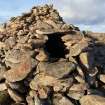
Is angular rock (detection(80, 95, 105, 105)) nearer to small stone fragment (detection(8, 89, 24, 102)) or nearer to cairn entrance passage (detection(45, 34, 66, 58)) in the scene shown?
small stone fragment (detection(8, 89, 24, 102))

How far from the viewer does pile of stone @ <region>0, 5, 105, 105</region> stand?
35.4 m

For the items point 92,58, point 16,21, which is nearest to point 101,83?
point 92,58

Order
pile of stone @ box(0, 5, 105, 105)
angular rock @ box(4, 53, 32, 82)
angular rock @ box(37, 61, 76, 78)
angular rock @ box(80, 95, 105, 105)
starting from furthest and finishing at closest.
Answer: angular rock @ box(4, 53, 32, 82), pile of stone @ box(0, 5, 105, 105), angular rock @ box(37, 61, 76, 78), angular rock @ box(80, 95, 105, 105)

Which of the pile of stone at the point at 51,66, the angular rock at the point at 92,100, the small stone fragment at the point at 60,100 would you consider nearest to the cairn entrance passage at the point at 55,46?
the pile of stone at the point at 51,66

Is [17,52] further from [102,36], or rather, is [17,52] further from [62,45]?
[102,36]

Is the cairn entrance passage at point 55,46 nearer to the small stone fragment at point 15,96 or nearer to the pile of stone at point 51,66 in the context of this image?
the pile of stone at point 51,66

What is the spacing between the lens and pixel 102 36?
45125 mm

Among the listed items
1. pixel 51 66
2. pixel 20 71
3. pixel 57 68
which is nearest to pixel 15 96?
pixel 20 71

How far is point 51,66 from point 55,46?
5.10m

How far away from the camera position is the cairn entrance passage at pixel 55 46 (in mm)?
39844

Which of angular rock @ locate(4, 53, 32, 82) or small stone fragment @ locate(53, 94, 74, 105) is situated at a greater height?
angular rock @ locate(4, 53, 32, 82)

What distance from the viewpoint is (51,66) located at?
118 ft

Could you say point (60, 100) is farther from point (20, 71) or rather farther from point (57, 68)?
point (20, 71)

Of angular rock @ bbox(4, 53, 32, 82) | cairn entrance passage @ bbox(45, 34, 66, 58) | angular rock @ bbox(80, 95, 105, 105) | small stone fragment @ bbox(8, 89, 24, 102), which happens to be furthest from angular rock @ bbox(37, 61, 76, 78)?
cairn entrance passage @ bbox(45, 34, 66, 58)
